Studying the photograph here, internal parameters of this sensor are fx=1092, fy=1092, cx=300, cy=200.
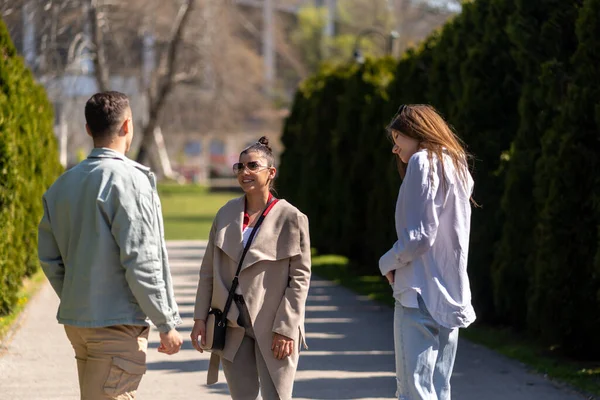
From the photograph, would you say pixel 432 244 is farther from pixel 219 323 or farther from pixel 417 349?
pixel 219 323

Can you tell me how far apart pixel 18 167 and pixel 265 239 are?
289 inches

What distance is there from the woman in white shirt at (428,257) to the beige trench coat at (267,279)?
0.54 meters

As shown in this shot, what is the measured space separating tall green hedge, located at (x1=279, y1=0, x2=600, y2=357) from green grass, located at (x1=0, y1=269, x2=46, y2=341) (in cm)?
485

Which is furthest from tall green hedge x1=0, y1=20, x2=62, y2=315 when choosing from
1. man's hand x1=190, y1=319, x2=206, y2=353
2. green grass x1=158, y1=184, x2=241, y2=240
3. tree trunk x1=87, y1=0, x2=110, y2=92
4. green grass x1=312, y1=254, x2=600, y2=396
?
green grass x1=158, y1=184, x2=241, y2=240

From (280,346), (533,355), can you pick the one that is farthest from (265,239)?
(533,355)

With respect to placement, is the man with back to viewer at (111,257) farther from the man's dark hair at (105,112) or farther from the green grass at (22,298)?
the green grass at (22,298)

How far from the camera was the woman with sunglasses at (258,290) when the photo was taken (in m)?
5.56

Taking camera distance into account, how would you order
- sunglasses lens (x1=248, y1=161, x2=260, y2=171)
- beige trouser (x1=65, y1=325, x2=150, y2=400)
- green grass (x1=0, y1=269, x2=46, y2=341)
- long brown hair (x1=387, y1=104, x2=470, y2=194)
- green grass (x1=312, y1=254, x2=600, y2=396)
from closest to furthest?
beige trouser (x1=65, y1=325, x2=150, y2=400), long brown hair (x1=387, y1=104, x2=470, y2=194), sunglasses lens (x1=248, y1=161, x2=260, y2=171), green grass (x1=312, y1=254, x2=600, y2=396), green grass (x1=0, y1=269, x2=46, y2=341)

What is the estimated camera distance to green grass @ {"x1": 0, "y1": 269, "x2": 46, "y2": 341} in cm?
1070

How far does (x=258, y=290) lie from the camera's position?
18.3 feet

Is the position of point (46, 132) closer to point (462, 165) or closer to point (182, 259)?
point (182, 259)

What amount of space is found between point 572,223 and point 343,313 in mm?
4116

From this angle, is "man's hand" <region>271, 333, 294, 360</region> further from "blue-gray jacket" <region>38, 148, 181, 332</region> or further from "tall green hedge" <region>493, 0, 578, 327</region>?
"tall green hedge" <region>493, 0, 578, 327</region>

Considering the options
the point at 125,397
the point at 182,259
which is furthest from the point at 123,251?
the point at 182,259
